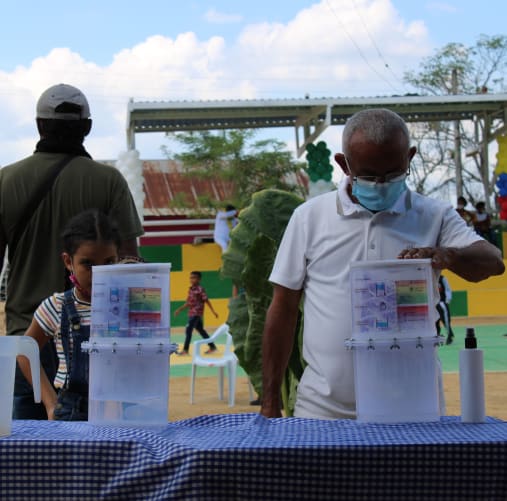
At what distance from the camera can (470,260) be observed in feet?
8.63

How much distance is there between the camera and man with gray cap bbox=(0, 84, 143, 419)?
3.49 meters

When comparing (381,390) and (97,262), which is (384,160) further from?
(97,262)

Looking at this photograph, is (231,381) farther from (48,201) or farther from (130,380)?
(130,380)

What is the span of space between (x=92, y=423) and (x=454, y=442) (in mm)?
867

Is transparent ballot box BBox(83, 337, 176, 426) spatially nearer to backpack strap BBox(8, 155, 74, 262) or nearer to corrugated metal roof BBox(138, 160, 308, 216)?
backpack strap BBox(8, 155, 74, 262)

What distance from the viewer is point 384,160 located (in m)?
2.57

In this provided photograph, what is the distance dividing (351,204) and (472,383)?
71 cm

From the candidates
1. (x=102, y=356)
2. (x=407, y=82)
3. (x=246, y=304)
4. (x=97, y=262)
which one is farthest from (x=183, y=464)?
(x=407, y=82)

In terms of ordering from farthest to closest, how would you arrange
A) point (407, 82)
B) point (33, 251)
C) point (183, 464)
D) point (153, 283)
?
point (407, 82), point (33, 251), point (153, 283), point (183, 464)

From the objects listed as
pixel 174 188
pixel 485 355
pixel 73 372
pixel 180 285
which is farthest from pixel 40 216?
pixel 174 188

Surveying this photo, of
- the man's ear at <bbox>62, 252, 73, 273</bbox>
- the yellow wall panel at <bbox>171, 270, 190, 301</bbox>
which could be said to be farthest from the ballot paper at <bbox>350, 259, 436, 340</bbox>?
the yellow wall panel at <bbox>171, 270, 190, 301</bbox>

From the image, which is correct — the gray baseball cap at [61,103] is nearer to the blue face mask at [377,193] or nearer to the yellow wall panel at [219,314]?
the blue face mask at [377,193]

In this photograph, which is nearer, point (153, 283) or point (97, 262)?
point (153, 283)

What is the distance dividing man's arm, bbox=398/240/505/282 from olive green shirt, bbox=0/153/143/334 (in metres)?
1.40
